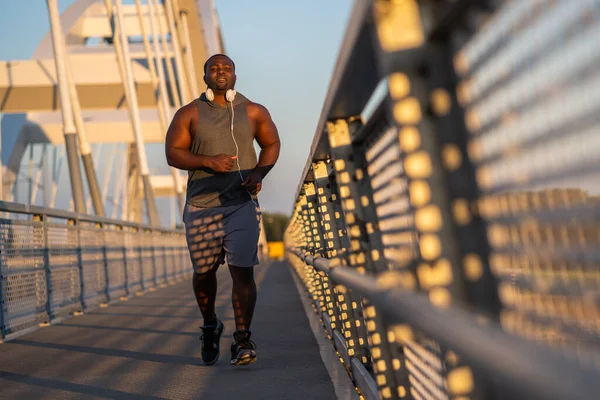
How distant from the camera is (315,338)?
7.36m

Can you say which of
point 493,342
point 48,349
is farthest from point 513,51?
point 48,349

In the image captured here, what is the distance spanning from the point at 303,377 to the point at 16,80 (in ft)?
121

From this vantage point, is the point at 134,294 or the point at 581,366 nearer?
the point at 581,366

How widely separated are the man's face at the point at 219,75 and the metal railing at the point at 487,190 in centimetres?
271

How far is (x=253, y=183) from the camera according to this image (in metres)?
5.77

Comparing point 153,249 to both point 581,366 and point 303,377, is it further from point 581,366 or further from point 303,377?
point 581,366

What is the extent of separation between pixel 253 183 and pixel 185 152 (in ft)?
1.47

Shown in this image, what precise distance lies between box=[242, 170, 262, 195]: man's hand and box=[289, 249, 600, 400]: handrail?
3921 mm

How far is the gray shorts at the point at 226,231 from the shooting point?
19.3 ft

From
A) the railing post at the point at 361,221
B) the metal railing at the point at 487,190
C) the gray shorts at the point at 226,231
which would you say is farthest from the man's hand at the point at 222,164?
the metal railing at the point at 487,190

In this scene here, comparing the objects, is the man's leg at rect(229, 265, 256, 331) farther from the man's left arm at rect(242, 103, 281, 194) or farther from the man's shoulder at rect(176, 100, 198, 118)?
the man's shoulder at rect(176, 100, 198, 118)

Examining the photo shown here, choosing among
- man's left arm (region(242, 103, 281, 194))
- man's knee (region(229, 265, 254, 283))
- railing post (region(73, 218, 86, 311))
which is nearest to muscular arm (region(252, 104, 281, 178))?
man's left arm (region(242, 103, 281, 194))

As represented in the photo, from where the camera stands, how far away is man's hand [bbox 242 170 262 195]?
5.76 m

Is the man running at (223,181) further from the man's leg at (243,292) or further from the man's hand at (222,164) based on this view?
the man's hand at (222,164)
